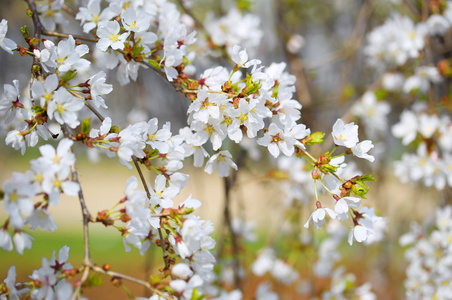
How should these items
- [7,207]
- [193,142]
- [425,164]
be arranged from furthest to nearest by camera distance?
[425,164] → [193,142] → [7,207]

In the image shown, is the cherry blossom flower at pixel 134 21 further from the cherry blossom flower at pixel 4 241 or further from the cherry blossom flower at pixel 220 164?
the cherry blossom flower at pixel 4 241

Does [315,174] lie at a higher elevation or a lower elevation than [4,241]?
higher

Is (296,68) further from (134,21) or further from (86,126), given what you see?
(86,126)

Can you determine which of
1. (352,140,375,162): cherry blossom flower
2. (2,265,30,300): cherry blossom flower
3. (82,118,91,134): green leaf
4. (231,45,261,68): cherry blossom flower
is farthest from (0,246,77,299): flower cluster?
(352,140,375,162): cherry blossom flower

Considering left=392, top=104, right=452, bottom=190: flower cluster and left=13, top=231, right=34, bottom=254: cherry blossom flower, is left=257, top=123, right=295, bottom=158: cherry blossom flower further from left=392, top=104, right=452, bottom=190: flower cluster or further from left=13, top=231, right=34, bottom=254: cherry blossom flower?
left=392, top=104, right=452, bottom=190: flower cluster

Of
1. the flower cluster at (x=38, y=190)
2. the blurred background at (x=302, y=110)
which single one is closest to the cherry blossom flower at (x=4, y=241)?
the flower cluster at (x=38, y=190)

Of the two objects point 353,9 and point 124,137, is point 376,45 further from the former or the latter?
point 124,137

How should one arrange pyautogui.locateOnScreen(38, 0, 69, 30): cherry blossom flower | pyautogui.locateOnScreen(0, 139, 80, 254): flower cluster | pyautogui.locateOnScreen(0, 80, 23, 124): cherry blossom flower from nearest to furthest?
pyautogui.locateOnScreen(0, 139, 80, 254): flower cluster
pyautogui.locateOnScreen(0, 80, 23, 124): cherry blossom flower
pyautogui.locateOnScreen(38, 0, 69, 30): cherry blossom flower

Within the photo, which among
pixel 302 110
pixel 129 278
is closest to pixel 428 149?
pixel 302 110

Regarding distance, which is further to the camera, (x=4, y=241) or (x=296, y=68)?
(x=296, y=68)

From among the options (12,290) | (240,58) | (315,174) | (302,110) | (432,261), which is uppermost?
(302,110)

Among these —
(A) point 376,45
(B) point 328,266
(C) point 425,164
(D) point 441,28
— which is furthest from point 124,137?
(A) point 376,45
